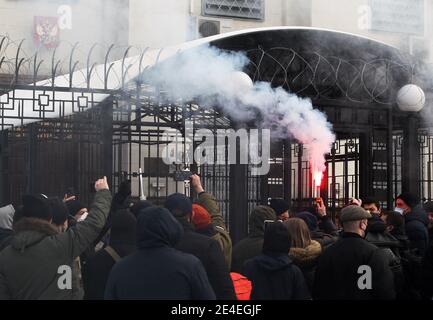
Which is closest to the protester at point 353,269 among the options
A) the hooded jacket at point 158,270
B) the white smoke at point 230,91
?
the hooded jacket at point 158,270

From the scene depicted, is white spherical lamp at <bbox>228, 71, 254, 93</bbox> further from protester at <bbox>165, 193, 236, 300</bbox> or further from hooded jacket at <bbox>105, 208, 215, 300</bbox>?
hooded jacket at <bbox>105, 208, 215, 300</bbox>

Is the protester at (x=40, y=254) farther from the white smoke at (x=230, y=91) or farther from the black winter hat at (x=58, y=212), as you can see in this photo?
the white smoke at (x=230, y=91)

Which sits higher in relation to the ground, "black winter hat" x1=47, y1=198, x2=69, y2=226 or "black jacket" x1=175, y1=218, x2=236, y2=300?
"black winter hat" x1=47, y1=198, x2=69, y2=226

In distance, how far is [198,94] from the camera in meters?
9.88

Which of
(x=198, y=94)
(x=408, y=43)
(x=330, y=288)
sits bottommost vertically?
(x=330, y=288)

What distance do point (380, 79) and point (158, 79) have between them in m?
3.58

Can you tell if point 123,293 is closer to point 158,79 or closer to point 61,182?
point 158,79

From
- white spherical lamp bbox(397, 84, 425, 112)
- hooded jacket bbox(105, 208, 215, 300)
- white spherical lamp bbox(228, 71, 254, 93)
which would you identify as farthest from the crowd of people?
white spherical lamp bbox(397, 84, 425, 112)

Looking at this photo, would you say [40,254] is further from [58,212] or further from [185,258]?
[185,258]

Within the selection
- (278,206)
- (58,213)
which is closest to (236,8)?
(278,206)

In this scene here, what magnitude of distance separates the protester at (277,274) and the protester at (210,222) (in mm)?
720

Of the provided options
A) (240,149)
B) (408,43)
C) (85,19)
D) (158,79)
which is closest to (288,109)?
(240,149)

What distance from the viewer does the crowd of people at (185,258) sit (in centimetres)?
390

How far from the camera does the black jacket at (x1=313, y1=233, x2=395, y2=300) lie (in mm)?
5230
